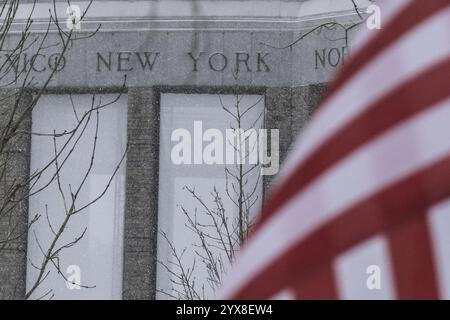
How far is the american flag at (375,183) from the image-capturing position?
1.74 meters

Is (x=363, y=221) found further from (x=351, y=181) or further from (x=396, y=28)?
(x=396, y=28)

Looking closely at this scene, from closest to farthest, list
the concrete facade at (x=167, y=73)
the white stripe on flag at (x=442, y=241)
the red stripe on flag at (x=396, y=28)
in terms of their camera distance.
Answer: the white stripe on flag at (x=442, y=241), the red stripe on flag at (x=396, y=28), the concrete facade at (x=167, y=73)

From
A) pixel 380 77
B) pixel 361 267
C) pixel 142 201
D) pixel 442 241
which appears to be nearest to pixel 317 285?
pixel 361 267

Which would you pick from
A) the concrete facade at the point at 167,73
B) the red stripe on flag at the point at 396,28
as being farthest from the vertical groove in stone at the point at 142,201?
the red stripe on flag at the point at 396,28

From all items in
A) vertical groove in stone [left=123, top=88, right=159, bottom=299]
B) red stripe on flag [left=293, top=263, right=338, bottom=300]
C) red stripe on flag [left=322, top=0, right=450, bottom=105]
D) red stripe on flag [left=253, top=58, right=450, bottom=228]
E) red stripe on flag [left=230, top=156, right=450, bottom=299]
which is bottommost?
red stripe on flag [left=293, top=263, right=338, bottom=300]

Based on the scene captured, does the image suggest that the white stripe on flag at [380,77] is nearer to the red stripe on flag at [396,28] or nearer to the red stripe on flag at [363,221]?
the red stripe on flag at [396,28]

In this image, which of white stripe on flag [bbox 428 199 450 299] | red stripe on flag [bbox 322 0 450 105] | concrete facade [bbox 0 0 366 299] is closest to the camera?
white stripe on flag [bbox 428 199 450 299]

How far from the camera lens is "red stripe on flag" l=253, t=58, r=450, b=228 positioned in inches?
70.7

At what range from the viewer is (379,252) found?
5.80 feet

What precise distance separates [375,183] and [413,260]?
119mm

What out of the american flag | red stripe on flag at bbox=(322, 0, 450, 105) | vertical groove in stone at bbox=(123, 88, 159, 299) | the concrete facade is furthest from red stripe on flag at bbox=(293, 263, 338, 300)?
vertical groove in stone at bbox=(123, 88, 159, 299)

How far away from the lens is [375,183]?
176cm

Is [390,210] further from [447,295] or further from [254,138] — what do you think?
[254,138]

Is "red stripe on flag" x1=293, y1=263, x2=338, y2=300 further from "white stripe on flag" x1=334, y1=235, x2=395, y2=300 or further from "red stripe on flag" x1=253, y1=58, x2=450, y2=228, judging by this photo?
"red stripe on flag" x1=253, y1=58, x2=450, y2=228
